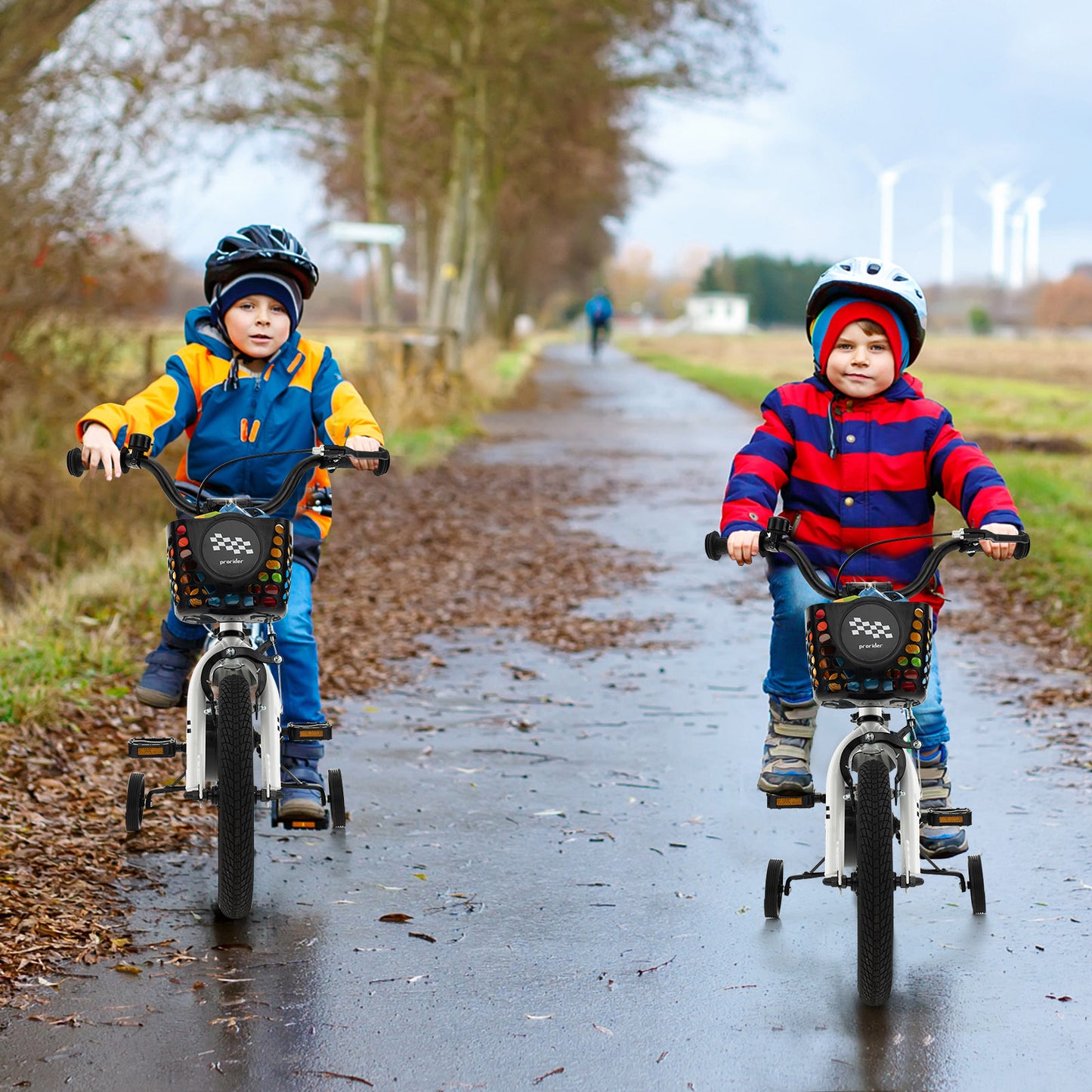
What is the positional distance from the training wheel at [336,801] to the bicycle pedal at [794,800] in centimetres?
156

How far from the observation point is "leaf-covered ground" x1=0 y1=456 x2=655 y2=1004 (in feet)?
15.5

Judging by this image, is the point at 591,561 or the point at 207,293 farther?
the point at 591,561

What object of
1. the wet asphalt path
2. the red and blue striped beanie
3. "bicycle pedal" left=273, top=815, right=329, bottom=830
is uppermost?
the red and blue striped beanie

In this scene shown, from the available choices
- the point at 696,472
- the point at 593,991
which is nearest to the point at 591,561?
the point at 696,472

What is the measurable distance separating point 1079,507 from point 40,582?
822 cm

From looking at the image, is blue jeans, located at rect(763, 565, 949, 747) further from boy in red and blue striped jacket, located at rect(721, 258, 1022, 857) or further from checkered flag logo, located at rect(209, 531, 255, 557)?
checkered flag logo, located at rect(209, 531, 255, 557)

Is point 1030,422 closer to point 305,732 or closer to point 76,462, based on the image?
point 305,732

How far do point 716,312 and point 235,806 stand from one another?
178 meters

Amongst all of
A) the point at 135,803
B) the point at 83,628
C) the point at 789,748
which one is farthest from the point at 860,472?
the point at 83,628

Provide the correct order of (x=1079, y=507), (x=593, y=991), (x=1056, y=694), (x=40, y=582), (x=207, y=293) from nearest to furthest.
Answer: (x=593, y=991) → (x=207, y=293) → (x=1056, y=694) → (x=40, y=582) → (x=1079, y=507)

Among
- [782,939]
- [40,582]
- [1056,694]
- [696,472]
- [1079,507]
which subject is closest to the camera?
[782,939]

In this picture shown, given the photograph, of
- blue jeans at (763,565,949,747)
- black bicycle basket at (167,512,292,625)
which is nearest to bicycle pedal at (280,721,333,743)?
black bicycle basket at (167,512,292,625)

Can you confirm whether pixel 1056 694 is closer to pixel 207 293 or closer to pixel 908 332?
pixel 908 332

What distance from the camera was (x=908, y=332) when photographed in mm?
4691
